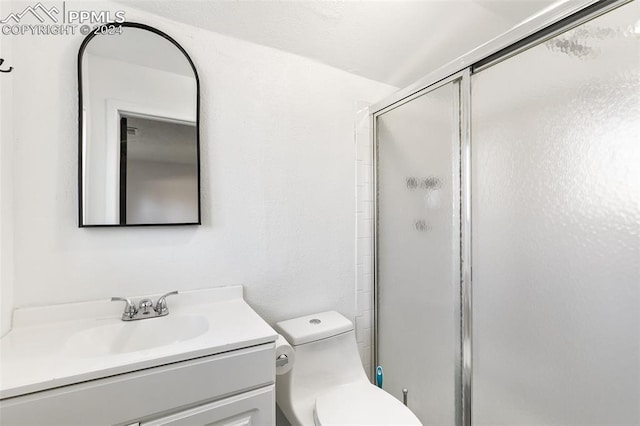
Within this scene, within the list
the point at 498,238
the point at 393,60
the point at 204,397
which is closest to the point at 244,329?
the point at 204,397

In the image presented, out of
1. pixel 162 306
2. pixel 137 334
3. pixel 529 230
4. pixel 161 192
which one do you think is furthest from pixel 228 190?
pixel 529 230

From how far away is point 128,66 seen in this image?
3.80 ft

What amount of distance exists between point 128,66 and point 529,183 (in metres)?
1.59

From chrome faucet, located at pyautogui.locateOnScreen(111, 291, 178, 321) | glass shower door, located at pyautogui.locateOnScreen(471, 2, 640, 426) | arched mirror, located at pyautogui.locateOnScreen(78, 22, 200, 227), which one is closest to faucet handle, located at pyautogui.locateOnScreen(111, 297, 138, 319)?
chrome faucet, located at pyautogui.locateOnScreen(111, 291, 178, 321)

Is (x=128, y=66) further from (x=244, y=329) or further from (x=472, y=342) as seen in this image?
(x=472, y=342)

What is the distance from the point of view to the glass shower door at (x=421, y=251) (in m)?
1.24

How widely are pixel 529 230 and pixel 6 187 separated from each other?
177 cm

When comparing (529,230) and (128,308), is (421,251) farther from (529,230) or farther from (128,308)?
(128,308)

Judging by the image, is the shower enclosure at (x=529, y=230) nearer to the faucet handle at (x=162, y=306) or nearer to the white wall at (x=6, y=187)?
the faucet handle at (x=162, y=306)

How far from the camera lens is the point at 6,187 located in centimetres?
95

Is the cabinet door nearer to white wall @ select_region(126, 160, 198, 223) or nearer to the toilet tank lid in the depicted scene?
the toilet tank lid

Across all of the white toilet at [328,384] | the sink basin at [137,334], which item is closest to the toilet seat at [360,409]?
the white toilet at [328,384]

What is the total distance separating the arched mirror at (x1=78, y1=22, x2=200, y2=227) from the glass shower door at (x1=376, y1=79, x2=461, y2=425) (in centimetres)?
101

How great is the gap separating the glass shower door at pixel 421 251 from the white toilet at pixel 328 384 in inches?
10.4
